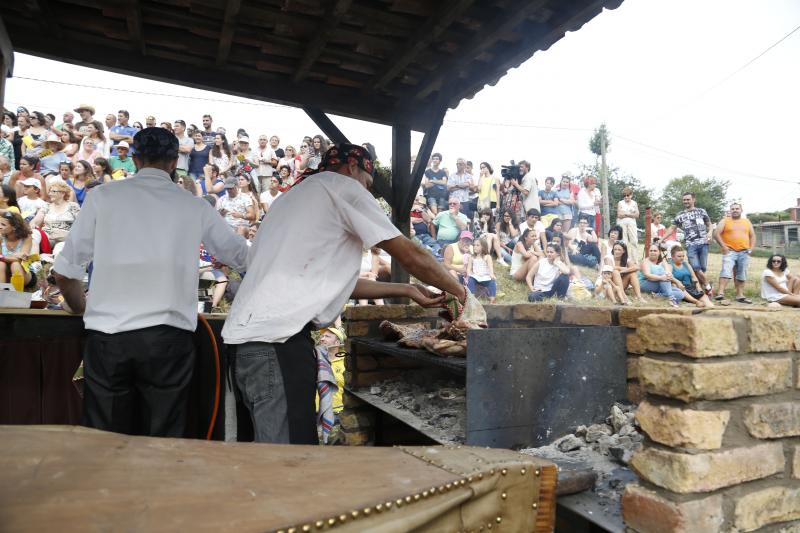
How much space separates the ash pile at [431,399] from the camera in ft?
8.93

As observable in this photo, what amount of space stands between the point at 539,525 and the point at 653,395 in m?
0.57

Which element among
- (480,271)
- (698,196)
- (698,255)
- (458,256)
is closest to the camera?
(480,271)

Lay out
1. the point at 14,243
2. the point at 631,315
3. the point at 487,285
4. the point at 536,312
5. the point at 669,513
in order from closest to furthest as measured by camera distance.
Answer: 1. the point at 669,513
2. the point at 631,315
3. the point at 536,312
4. the point at 14,243
5. the point at 487,285

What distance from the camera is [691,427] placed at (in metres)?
1.48

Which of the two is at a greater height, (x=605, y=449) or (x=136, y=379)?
(x=136, y=379)

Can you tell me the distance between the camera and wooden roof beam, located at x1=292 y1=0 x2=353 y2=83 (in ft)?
9.79

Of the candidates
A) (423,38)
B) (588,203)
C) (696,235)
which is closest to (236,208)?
(423,38)

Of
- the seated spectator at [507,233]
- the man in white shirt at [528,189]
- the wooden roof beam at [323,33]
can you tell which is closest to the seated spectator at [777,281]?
the man in white shirt at [528,189]

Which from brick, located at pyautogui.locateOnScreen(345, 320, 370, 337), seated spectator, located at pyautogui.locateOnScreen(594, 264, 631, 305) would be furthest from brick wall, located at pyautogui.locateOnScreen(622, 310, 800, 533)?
seated spectator, located at pyautogui.locateOnScreen(594, 264, 631, 305)

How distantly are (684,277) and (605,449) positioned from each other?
986cm

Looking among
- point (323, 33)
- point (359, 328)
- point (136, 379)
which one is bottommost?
point (136, 379)

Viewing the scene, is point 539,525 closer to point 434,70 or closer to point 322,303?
point 322,303

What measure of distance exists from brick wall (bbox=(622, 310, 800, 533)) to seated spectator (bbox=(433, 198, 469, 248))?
927 centimetres

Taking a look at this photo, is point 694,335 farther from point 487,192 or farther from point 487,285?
point 487,192
